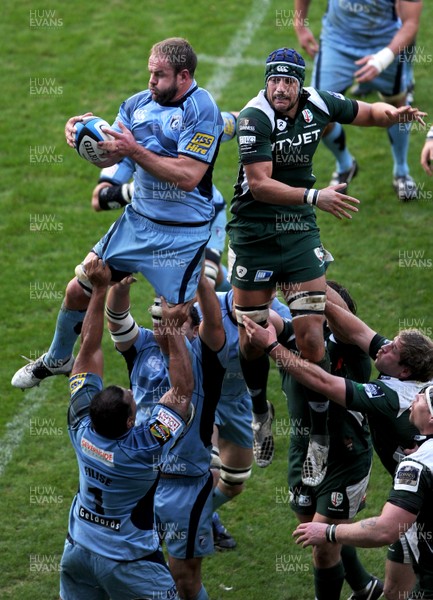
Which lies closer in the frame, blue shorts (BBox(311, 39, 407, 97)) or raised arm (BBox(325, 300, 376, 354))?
raised arm (BBox(325, 300, 376, 354))

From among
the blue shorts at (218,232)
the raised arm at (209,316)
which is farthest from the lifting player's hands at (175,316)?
the blue shorts at (218,232)

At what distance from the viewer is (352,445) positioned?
25.9ft

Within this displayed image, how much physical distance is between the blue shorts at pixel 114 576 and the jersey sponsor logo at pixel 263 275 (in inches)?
78.1

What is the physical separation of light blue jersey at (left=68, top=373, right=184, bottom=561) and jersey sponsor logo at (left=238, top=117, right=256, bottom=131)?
192cm

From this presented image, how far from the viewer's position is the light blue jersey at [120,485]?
6816 millimetres

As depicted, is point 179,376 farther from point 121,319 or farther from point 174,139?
point 174,139

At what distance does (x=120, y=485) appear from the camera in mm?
6855

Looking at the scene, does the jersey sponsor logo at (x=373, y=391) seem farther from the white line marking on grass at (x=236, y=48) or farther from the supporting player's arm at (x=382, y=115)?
the white line marking on grass at (x=236, y=48)

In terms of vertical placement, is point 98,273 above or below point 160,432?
above

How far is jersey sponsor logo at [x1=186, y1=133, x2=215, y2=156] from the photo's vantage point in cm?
736

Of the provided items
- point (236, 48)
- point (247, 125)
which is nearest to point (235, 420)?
point (247, 125)

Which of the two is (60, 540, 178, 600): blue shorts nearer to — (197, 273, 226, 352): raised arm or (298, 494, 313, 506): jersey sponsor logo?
(298, 494, 313, 506): jersey sponsor logo

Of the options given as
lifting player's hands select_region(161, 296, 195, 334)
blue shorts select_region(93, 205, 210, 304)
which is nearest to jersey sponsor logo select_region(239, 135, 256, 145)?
blue shorts select_region(93, 205, 210, 304)

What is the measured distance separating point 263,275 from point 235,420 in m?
1.54
